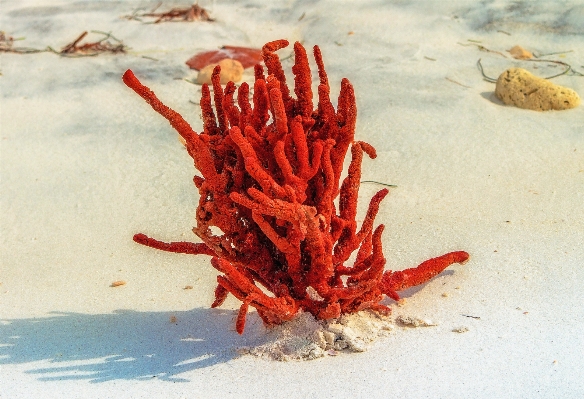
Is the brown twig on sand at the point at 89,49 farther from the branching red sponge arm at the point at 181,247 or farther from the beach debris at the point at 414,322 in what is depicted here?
the beach debris at the point at 414,322

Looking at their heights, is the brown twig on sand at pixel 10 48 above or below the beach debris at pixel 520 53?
below

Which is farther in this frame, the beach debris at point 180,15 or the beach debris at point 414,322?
the beach debris at point 180,15

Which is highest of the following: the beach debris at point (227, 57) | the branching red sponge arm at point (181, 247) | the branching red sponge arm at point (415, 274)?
the branching red sponge arm at point (181, 247)

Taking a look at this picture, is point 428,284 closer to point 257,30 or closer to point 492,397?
point 492,397

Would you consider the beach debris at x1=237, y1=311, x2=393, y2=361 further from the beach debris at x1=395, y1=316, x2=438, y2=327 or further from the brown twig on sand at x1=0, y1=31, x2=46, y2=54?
the brown twig on sand at x1=0, y1=31, x2=46, y2=54

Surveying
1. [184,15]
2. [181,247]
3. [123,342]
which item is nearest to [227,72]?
[184,15]

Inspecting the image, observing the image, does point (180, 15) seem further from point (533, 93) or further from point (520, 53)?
point (533, 93)

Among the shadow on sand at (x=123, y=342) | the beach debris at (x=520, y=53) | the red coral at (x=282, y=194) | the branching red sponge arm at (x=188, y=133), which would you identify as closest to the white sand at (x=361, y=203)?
the shadow on sand at (x=123, y=342)
